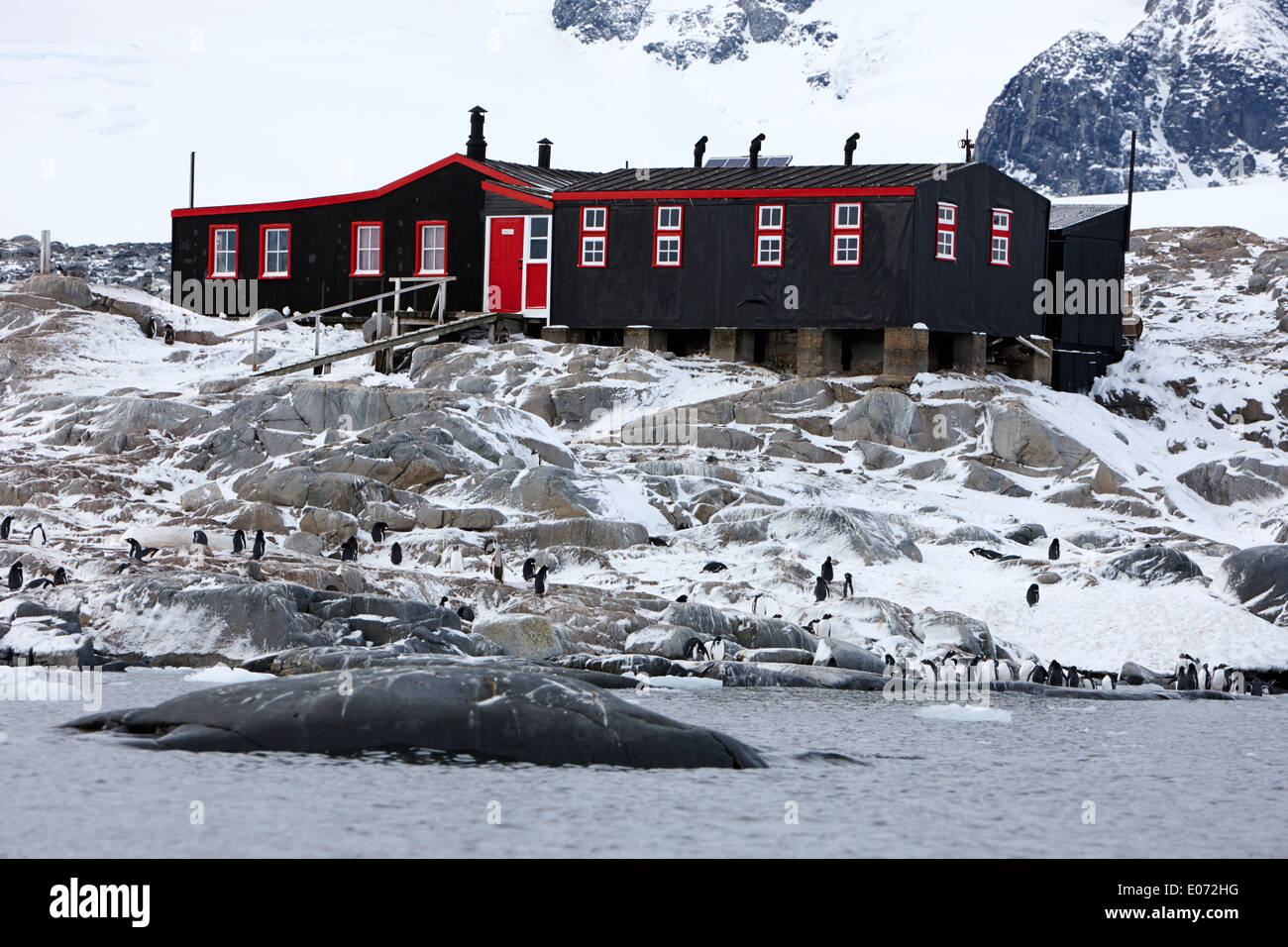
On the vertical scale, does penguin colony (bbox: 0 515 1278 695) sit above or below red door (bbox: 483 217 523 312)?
below

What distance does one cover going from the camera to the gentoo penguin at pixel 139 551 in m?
23.6

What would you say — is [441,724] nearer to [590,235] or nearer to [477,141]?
[590,235]

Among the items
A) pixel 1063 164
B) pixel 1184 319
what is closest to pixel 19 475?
pixel 1184 319

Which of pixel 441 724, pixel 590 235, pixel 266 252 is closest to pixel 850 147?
pixel 590 235

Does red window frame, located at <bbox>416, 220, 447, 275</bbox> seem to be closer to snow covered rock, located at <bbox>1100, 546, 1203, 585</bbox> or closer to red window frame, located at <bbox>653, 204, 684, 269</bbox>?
red window frame, located at <bbox>653, 204, 684, 269</bbox>

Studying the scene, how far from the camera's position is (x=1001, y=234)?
39.4 m

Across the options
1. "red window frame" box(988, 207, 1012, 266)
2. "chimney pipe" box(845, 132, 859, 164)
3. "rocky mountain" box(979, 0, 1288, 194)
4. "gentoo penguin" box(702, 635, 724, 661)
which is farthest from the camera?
"rocky mountain" box(979, 0, 1288, 194)

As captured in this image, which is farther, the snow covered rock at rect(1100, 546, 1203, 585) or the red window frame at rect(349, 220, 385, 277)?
the red window frame at rect(349, 220, 385, 277)

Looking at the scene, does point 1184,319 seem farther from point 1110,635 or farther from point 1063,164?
point 1063,164

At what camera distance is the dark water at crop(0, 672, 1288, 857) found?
1124cm

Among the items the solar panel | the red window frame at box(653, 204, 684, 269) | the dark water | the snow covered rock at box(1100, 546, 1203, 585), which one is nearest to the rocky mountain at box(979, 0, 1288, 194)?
the solar panel

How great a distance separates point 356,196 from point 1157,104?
132m

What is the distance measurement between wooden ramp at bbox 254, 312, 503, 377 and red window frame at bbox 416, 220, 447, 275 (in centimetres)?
171

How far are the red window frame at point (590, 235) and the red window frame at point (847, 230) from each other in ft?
18.3
